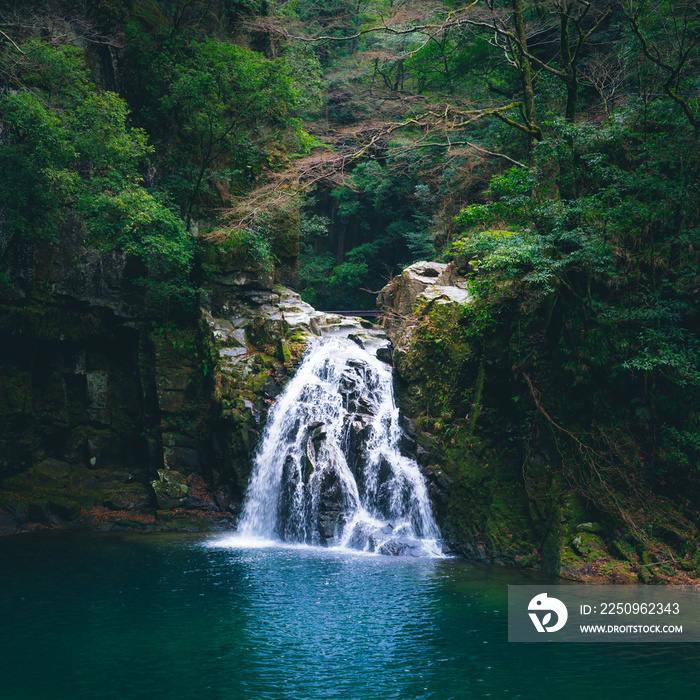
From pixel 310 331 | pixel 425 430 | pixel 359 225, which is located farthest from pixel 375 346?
pixel 359 225

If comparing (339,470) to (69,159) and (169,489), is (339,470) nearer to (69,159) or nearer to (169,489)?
(169,489)

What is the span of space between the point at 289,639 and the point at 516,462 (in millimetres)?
5966

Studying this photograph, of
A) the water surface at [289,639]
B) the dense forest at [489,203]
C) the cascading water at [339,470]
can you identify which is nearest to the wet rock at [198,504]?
the cascading water at [339,470]

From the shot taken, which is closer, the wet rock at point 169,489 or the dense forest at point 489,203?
the dense forest at point 489,203

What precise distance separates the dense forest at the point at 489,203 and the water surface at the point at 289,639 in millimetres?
2748

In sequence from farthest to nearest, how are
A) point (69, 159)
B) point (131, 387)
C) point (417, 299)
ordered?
point (131, 387), point (417, 299), point (69, 159)

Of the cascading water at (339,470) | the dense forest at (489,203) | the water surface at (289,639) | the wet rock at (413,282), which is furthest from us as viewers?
the wet rock at (413,282)

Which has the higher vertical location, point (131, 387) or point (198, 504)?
point (131, 387)

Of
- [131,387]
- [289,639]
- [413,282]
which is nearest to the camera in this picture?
[289,639]

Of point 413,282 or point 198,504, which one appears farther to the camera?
point 413,282

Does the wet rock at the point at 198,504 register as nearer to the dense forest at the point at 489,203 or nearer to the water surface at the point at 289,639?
the water surface at the point at 289,639

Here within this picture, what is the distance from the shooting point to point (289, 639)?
718cm

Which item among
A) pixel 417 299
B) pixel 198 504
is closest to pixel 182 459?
Result: pixel 198 504

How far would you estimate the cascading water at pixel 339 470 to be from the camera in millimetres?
12086
